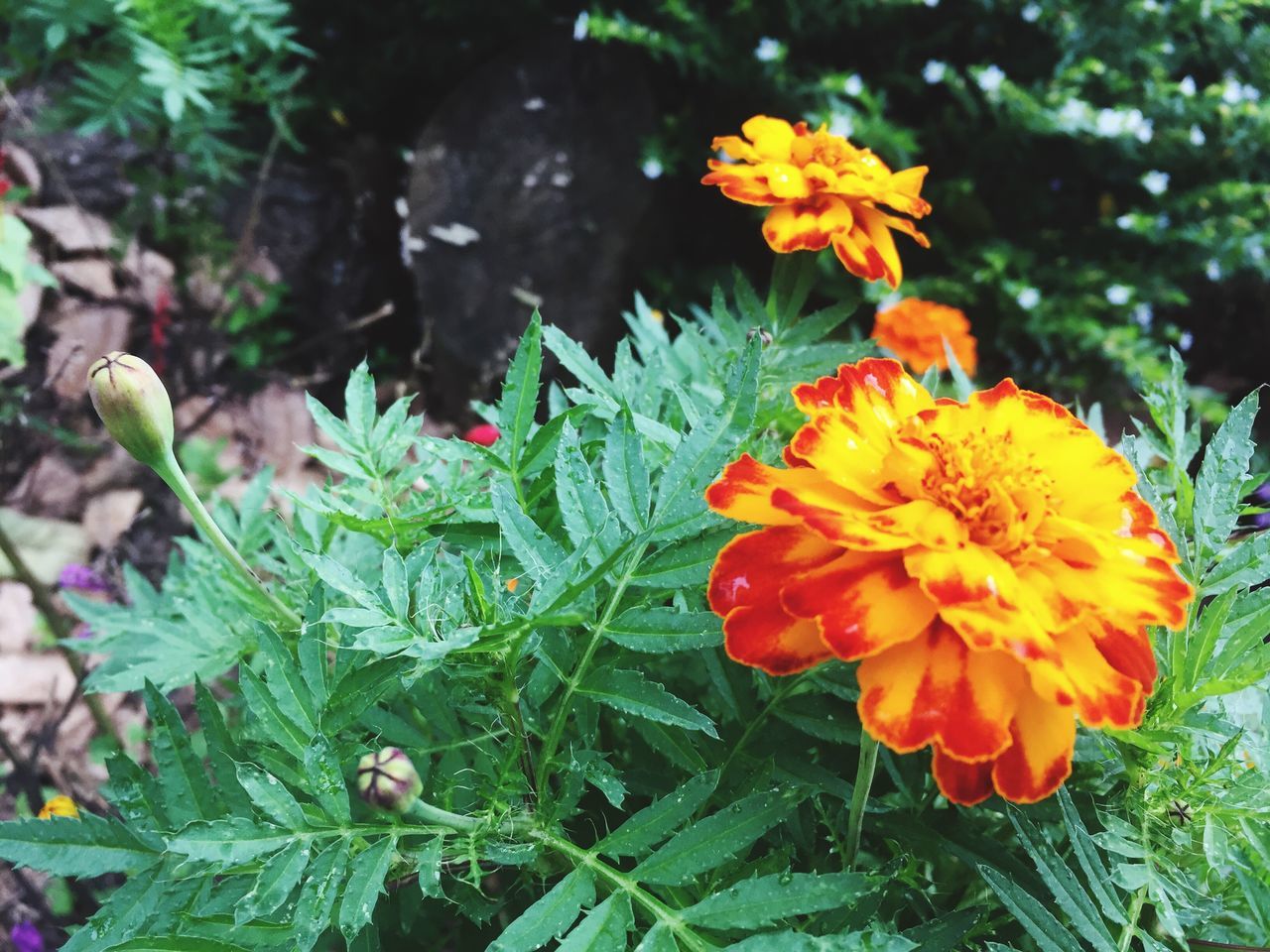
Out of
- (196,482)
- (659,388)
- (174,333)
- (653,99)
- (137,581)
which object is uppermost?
(659,388)

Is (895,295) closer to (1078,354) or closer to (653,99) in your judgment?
(1078,354)

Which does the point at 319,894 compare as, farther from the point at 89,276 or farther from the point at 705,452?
the point at 89,276

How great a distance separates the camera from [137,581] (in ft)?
2.72

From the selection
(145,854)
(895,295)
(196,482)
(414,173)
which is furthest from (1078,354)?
(145,854)

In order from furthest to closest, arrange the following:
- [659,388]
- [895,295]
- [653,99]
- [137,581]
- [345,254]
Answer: [345,254] < [653,99] < [895,295] < [137,581] < [659,388]

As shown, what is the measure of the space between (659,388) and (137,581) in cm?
54

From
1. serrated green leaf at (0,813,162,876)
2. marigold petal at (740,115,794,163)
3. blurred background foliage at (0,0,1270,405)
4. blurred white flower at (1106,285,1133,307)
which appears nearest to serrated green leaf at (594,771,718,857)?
serrated green leaf at (0,813,162,876)

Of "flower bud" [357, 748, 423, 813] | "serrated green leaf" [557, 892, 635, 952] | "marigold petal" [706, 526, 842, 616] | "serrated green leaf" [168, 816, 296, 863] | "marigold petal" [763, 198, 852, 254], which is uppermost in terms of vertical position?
"marigold petal" [763, 198, 852, 254]

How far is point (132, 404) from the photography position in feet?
1.57

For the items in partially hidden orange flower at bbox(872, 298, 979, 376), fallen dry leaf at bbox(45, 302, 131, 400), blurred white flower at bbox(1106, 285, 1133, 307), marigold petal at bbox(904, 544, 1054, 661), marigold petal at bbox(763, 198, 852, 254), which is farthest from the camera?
blurred white flower at bbox(1106, 285, 1133, 307)

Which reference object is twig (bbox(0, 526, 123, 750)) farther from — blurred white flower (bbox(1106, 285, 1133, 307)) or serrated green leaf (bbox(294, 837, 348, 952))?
blurred white flower (bbox(1106, 285, 1133, 307))

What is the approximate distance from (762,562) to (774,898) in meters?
0.13

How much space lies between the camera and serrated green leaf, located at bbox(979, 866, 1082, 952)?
0.38 meters

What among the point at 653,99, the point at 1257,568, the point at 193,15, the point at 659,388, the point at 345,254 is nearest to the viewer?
the point at 1257,568
